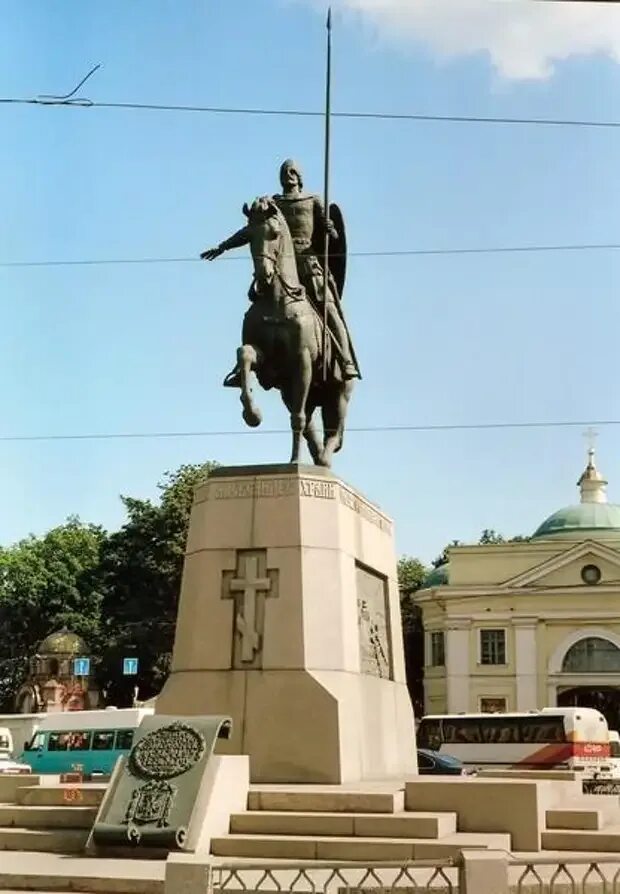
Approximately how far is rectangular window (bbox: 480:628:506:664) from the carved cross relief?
155 feet

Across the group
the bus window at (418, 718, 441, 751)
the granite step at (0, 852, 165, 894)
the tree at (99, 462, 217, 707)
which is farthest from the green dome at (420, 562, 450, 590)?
→ the granite step at (0, 852, 165, 894)

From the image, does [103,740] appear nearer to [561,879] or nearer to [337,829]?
[337,829]

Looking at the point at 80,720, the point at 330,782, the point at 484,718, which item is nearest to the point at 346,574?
the point at 330,782

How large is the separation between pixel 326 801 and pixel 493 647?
4928cm

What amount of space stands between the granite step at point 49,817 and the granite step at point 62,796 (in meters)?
0.22

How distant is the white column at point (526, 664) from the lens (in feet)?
190

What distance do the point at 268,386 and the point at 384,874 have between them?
23.1 ft

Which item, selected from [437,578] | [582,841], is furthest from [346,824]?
[437,578]

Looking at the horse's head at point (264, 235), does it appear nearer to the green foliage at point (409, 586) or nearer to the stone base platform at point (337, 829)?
the stone base platform at point (337, 829)

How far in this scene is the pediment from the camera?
58656 mm

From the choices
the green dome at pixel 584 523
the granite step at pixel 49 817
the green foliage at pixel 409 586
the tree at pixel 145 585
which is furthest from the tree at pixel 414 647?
the granite step at pixel 49 817

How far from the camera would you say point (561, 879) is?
838 cm

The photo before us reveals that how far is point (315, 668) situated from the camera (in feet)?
42.4

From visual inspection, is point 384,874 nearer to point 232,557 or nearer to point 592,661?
point 232,557
